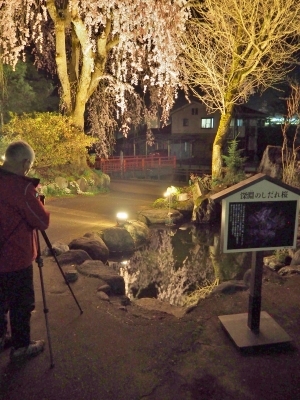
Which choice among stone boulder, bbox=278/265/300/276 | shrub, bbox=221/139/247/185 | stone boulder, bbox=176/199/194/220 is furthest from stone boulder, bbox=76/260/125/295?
shrub, bbox=221/139/247/185

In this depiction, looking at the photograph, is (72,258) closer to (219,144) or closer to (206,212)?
(206,212)

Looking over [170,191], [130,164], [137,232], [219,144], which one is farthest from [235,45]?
[130,164]

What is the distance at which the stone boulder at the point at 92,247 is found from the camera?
755 cm

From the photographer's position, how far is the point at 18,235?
325cm

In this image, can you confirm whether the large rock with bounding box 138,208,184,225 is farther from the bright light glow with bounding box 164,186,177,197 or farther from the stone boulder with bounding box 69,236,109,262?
the stone boulder with bounding box 69,236,109,262

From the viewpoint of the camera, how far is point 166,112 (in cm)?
1506

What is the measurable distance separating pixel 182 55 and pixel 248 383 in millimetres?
13146

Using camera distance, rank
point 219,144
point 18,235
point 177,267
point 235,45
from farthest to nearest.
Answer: point 219,144, point 235,45, point 177,267, point 18,235

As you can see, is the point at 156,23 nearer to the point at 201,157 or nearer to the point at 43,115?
the point at 43,115

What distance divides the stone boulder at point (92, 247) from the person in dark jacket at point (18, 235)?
13.3ft

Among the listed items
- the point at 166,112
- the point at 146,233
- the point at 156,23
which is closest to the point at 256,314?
the point at 146,233

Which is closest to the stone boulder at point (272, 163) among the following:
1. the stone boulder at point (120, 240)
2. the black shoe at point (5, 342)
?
the stone boulder at point (120, 240)

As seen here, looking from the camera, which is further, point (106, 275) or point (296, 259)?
point (296, 259)

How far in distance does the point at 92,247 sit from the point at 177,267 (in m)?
1.93
